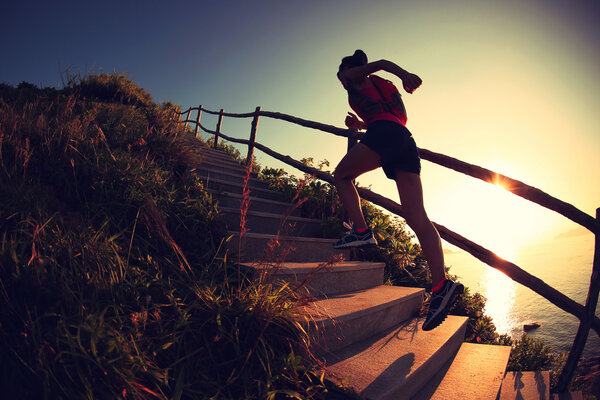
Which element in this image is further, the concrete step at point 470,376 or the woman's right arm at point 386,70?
the woman's right arm at point 386,70

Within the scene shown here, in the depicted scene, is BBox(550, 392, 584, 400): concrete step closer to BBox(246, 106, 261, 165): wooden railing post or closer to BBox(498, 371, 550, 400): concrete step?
BBox(498, 371, 550, 400): concrete step

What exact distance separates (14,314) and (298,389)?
1.23 meters

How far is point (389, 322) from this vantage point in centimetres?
218

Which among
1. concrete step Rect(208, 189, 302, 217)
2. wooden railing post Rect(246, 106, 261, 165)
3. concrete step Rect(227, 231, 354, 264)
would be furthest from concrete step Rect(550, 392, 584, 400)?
wooden railing post Rect(246, 106, 261, 165)

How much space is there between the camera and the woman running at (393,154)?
1.78 meters

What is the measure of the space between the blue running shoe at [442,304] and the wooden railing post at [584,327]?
1365 mm

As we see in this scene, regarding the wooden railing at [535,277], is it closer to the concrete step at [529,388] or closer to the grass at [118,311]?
the concrete step at [529,388]

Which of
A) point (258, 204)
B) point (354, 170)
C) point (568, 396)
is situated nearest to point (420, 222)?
point (354, 170)

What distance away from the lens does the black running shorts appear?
1.87 meters

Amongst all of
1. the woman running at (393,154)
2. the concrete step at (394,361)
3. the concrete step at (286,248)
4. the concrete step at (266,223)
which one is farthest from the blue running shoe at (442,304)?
the concrete step at (266,223)

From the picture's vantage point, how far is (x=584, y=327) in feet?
7.32

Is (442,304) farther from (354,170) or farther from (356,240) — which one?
(354,170)

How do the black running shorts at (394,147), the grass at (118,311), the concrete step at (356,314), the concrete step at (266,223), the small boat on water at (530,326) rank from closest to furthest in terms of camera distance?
the grass at (118,311) → the concrete step at (356,314) → the black running shorts at (394,147) → the concrete step at (266,223) → the small boat on water at (530,326)

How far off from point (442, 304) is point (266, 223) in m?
1.86
